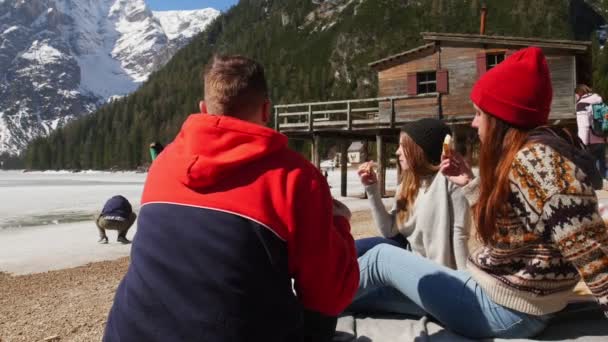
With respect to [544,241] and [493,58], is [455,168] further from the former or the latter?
[493,58]

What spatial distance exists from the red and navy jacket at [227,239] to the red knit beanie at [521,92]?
0.87 metres

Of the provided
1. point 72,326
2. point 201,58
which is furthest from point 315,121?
point 201,58

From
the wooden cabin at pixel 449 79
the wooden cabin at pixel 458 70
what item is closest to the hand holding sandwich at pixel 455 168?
the wooden cabin at pixel 449 79

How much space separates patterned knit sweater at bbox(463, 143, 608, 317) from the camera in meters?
1.75

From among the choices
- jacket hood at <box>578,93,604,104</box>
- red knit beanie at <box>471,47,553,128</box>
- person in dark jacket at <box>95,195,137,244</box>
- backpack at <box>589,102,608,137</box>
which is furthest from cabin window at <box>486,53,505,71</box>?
red knit beanie at <box>471,47,553,128</box>

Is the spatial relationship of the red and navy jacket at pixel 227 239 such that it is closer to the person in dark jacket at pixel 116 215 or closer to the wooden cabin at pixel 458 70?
the person in dark jacket at pixel 116 215

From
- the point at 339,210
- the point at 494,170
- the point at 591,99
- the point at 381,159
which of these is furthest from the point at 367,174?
the point at 381,159

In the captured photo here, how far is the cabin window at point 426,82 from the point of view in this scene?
1873 centimetres

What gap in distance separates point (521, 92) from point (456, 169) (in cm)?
67

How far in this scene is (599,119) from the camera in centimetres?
810

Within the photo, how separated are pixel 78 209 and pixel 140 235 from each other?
18.5 m

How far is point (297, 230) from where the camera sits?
5.46ft

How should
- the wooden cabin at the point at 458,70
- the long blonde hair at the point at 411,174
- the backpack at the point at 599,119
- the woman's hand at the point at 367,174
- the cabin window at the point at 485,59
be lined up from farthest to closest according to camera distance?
the cabin window at the point at 485,59 < the wooden cabin at the point at 458,70 < the backpack at the point at 599,119 < the long blonde hair at the point at 411,174 < the woman's hand at the point at 367,174

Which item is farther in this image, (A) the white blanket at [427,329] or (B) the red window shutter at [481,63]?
(B) the red window shutter at [481,63]
